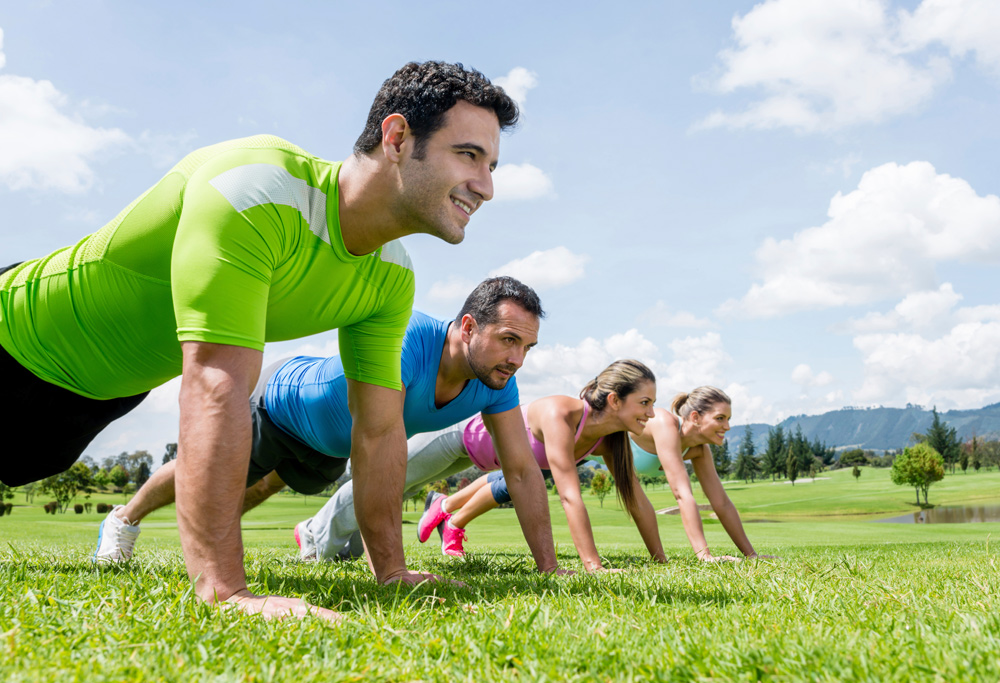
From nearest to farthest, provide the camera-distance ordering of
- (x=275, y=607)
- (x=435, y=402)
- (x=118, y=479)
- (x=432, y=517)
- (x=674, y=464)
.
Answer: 1. (x=275, y=607)
2. (x=435, y=402)
3. (x=674, y=464)
4. (x=432, y=517)
5. (x=118, y=479)

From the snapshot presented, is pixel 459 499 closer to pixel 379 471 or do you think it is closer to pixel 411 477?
pixel 411 477

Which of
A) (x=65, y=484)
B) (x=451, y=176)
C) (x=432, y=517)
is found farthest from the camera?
(x=65, y=484)

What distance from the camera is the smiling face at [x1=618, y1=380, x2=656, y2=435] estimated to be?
6.13 meters

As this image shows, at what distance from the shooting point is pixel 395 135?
104 inches

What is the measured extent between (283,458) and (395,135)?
3.37m

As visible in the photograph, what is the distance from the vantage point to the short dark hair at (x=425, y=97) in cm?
265

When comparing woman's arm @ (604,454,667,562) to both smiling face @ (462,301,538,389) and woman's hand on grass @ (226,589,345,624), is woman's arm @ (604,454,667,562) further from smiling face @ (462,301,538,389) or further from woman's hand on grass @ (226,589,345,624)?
woman's hand on grass @ (226,589,345,624)

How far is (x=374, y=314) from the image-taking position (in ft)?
10.7

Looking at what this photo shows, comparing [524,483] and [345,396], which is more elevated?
[345,396]

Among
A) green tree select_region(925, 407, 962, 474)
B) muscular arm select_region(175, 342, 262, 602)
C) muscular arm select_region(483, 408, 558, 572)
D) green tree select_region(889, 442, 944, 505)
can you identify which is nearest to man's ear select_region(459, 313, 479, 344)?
muscular arm select_region(483, 408, 558, 572)

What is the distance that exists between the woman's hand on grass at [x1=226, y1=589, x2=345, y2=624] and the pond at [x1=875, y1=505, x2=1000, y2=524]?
5017cm

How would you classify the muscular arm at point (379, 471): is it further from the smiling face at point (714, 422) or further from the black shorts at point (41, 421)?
the smiling face at point (714, 422)

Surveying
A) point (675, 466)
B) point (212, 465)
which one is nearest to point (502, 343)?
point (212, 465)

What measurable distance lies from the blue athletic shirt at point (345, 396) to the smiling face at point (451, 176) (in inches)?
75.8
